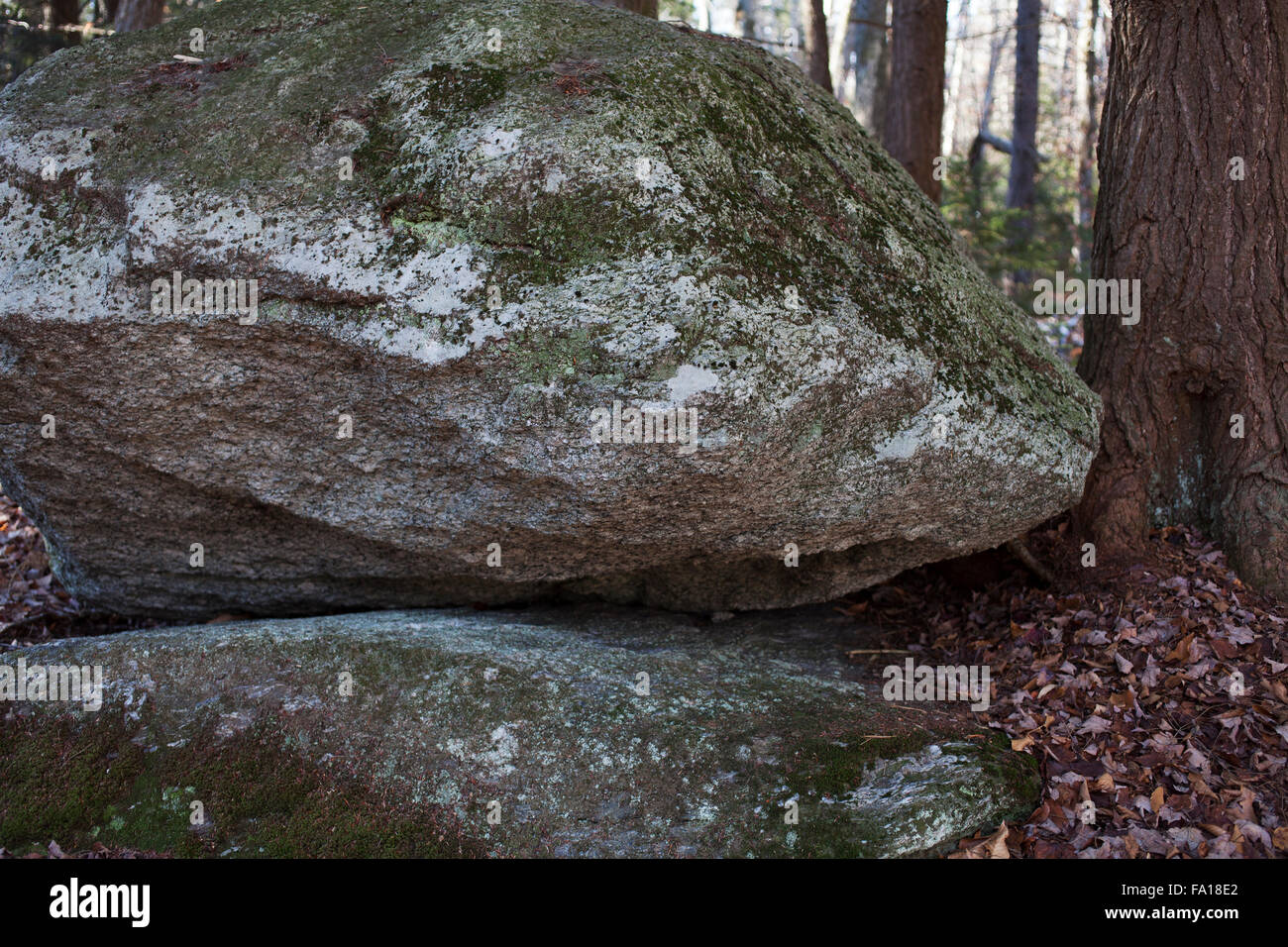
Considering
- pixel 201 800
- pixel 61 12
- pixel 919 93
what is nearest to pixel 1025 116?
pixel 919 93

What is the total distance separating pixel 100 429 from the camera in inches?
175

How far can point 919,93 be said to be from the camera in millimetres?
8672

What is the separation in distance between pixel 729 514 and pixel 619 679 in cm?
91

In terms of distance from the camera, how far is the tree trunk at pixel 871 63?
13.1 metres

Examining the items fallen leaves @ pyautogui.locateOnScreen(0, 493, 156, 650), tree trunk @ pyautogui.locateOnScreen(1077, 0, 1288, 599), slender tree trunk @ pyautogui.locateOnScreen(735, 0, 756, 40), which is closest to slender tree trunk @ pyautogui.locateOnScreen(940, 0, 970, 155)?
slender tree trunk @ pyautogui.locateOnScreen(735, 0, 756, 40)

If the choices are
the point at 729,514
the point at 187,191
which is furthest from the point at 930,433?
the point at 187,191

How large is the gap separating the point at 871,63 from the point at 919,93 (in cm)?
609

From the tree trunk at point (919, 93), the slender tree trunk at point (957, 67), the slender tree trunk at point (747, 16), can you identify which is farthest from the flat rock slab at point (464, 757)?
the slender tree trunk at point (957, 67)

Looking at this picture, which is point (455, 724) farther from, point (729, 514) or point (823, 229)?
point (823, 229)

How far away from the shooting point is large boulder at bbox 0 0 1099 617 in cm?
395

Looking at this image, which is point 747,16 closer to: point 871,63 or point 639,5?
point 871,63

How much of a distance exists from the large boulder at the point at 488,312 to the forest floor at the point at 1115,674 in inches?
25.5

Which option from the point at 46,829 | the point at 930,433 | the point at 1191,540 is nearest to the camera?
the point at 46,829

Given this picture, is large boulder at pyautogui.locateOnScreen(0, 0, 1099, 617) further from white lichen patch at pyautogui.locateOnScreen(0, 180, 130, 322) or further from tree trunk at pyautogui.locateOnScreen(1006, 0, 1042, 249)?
tree trunk at pyautogui.locateOnScreen(1006, 0, 1042, 249)
